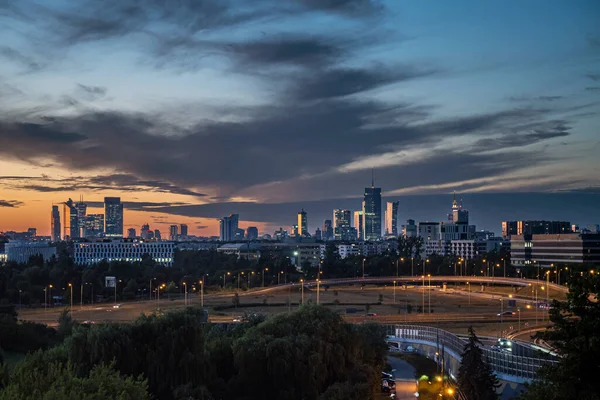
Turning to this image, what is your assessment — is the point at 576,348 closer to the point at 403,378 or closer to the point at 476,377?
the point at 476,377

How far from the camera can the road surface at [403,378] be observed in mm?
46750

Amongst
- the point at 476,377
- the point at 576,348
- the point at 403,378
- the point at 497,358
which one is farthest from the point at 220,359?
the point at 576,348

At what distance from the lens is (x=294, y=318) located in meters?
46.7

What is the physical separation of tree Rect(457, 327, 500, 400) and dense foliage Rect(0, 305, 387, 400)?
5.56 meters

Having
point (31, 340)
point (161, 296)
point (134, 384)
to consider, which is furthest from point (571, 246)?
point (134, 384)

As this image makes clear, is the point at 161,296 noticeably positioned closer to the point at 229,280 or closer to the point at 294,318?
the point at 229,280

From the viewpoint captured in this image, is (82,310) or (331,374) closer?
(331,374)

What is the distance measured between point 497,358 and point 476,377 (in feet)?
15.3

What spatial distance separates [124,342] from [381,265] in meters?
142

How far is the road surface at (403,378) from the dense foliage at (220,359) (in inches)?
119

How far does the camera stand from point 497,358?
148ft

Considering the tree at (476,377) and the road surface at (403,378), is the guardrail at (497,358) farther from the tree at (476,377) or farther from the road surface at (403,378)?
the road surface at (403,378)

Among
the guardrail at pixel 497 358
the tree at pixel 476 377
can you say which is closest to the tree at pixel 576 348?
the guardrail at pixel 497 358

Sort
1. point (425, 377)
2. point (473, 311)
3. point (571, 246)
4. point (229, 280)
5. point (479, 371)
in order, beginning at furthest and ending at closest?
point (571, 246), point (229, 280), point (473, 311), point (425, 377), point (479, 371)
